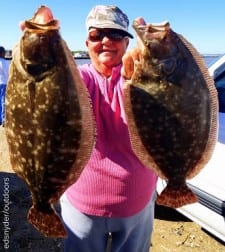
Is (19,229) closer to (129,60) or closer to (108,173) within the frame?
(108,173)

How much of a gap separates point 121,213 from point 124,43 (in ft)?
3.70

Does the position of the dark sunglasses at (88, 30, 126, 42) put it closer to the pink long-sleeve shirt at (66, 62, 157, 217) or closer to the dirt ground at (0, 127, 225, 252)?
the pink long-sleeve shirt at (66, 62, 157, 217)

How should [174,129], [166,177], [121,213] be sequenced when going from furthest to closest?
[121,213] < [166,177] < [174,129]

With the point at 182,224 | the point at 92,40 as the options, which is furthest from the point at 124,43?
the point at 182,224

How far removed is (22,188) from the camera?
20.1 feet

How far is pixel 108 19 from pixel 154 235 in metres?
2.99

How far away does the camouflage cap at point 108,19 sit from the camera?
8.42 feet

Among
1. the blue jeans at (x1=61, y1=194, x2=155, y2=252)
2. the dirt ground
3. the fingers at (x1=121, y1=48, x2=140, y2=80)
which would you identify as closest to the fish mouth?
the fingers at (x1=121, y1=48, x2=140, y2=80)

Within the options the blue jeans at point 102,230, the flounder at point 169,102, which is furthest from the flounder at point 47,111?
the blue jeans at point 102,230

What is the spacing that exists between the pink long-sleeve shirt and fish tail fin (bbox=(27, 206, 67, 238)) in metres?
0.65

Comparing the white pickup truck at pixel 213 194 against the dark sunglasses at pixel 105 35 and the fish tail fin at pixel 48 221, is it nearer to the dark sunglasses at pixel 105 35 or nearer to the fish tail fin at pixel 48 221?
the dark sunglasses at pixel 105 35

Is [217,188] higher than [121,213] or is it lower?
lower

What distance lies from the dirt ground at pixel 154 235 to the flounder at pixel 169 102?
2747 millimetres

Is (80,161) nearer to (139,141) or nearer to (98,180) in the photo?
(139,141)
